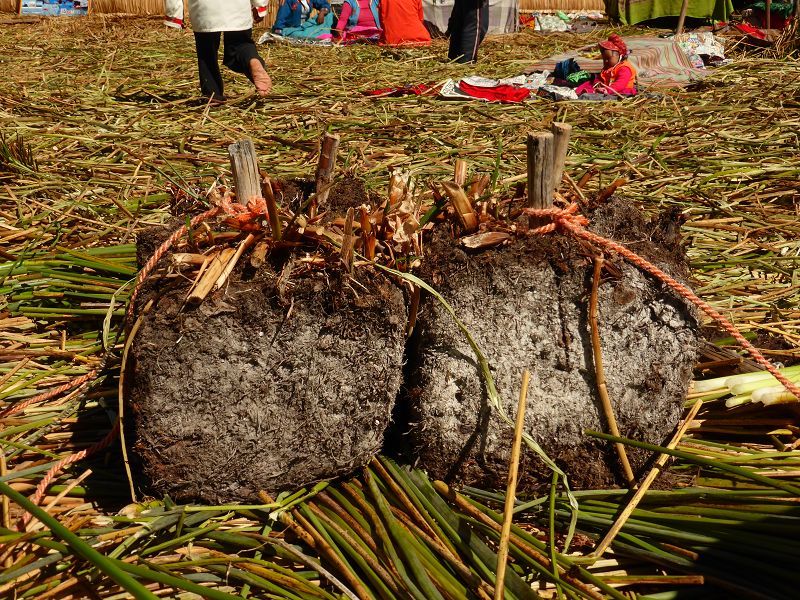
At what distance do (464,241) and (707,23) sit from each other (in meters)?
13.1

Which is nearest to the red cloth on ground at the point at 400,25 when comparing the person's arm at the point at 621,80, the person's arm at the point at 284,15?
the person's arm at the point at 284,15

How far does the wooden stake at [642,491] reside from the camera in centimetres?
174

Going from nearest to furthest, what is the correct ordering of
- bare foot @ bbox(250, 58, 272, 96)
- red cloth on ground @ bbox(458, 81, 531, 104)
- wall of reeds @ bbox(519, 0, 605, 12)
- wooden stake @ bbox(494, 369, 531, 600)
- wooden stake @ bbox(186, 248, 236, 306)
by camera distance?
wooden stake @ bbox(494, 369, 531, 600)
wooden stake @ bbox(186, 248, 236, 306)
bare foot @ bbox(250, 58, 272, 96)
red cloth on ground @ bbox(458, 81, 531, 104)
wall of reeds @ bbox(519, 0, 605, 12)

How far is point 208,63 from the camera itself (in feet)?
19.4

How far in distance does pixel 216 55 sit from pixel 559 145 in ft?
15.8

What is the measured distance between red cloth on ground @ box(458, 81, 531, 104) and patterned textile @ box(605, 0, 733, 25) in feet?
26.1

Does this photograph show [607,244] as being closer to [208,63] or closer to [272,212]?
[272,212]

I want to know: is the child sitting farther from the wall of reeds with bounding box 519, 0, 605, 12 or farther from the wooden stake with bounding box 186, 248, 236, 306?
the wall of reeds with bounding box 519, 0, 605, 12

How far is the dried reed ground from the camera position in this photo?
7.76ft

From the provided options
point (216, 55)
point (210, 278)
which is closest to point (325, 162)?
point (210, 278)

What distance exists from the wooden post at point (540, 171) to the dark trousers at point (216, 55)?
4362mm

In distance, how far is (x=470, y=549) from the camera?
168 centimetres

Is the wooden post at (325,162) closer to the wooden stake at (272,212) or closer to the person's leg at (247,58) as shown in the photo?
the wooden stake at (272,212)

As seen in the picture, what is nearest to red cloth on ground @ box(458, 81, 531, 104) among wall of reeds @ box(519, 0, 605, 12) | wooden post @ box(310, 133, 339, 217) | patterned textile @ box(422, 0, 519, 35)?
wooden post @ box(310, 133, 339, 217)
